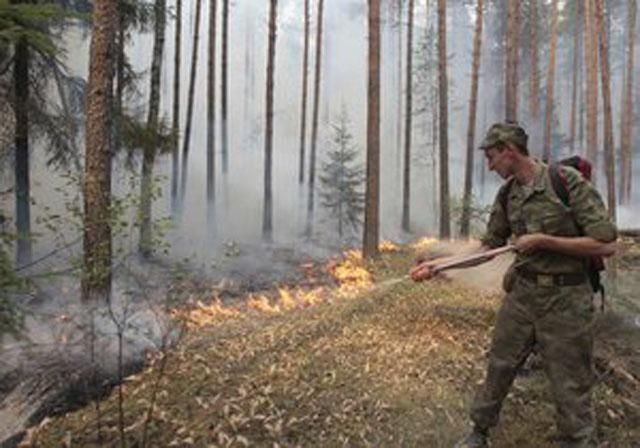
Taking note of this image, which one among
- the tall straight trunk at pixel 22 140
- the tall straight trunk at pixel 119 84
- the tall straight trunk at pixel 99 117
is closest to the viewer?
the tall straight trunk at pixel 99 117

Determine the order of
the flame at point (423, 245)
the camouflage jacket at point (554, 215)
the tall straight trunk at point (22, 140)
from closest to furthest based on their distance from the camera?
1. the camouflage jacket at point (554, 215)
2. the tall straight trunk at point (22, 140)
3. the flame at point (423, 245)

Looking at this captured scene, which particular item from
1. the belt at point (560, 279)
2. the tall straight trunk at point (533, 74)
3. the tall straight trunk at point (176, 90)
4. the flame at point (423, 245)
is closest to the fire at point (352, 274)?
the flame at point (423, 245)

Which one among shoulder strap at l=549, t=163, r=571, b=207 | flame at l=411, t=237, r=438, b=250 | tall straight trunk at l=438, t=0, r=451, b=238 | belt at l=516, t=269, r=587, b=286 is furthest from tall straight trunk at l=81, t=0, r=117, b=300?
tall straight trunk at l=438, t=0, r=451, b=238

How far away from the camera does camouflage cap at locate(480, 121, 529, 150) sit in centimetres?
446

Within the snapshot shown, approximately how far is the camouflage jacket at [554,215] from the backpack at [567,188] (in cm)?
2

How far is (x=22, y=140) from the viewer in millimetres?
12992

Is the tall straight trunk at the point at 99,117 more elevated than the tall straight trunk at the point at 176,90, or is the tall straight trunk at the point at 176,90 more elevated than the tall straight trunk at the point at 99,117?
the tall straight trunk at the point at 176,90

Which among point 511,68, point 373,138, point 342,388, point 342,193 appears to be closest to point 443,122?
point 511,68

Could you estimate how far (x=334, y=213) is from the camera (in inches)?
1184

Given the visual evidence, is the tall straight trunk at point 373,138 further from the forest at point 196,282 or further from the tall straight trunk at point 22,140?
the tall straight trunk at point 22,140

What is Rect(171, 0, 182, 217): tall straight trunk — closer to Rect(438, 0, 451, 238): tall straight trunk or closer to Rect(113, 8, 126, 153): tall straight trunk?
Rect(113, 8, 126, 153): tall straight trunk

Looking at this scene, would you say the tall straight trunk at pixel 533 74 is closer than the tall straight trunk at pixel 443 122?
No

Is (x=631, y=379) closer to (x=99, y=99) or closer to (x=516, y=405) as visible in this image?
(x=516, y=405)

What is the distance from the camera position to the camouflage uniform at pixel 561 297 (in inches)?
171
